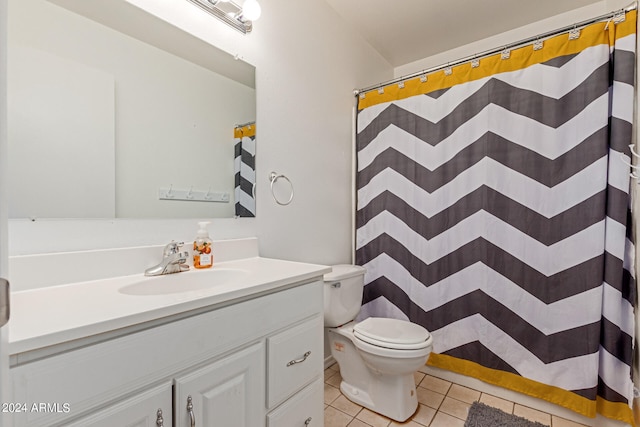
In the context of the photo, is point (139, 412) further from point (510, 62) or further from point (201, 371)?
point (510, 62)

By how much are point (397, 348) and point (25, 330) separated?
1298mm

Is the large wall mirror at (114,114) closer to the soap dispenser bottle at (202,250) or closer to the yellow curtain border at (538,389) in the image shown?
the soap dispenser bottle at (202,250)

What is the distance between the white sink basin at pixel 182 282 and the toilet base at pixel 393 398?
3.27 feet

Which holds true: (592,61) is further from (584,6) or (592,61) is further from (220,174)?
(220,174)

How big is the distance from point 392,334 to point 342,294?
0.34 meters

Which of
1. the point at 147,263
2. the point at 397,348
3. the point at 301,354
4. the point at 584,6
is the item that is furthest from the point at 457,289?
the point at 584,6

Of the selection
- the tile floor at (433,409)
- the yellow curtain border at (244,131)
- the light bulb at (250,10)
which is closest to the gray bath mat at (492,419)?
the tile floor at (433,409)

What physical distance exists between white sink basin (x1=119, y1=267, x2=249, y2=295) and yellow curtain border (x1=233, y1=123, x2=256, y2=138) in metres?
0.64

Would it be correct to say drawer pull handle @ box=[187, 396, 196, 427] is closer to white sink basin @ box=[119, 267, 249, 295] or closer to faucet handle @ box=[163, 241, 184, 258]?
white sink basin @ box=[119, 267, 249, 295]

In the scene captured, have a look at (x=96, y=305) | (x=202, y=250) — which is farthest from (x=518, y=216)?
(x=96, y=305)

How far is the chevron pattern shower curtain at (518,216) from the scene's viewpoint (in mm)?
1359

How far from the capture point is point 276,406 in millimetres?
929

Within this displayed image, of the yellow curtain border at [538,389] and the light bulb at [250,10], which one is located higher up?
the light bulb at [250,10]

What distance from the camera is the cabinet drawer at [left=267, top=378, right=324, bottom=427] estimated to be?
0.94 metres
